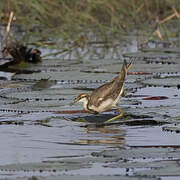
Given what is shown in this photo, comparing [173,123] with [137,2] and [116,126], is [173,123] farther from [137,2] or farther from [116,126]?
[137,2]

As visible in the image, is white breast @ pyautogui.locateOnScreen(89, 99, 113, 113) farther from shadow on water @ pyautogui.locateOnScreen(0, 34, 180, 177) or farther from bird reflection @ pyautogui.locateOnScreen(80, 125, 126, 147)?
bird reflection @ pyautogui.locateOnScreen(80, 125, 126, 147)

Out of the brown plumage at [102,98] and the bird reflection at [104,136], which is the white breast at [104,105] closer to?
the brown plumage at [102,98]

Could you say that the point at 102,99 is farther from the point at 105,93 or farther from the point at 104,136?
the point at 104,136

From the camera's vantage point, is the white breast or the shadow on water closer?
the shadow on water

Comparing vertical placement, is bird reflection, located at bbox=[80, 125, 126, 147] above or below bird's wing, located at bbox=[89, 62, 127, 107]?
below

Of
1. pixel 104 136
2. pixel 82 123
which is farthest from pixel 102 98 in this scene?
pixel 104 136

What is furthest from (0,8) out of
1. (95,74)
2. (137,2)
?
(95,74)

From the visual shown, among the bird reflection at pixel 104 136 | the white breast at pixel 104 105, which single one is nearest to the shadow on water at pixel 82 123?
the bird reflection at pixel 104 136

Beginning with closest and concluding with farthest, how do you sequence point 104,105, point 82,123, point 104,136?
point 104,136 < point 82,123 < point 104,105

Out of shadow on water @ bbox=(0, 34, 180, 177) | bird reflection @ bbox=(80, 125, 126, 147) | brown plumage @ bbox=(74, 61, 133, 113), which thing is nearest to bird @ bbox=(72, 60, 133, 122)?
brown plumage @ bbox=(74, 61, 133, 113)

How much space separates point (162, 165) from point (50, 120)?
7.93ft

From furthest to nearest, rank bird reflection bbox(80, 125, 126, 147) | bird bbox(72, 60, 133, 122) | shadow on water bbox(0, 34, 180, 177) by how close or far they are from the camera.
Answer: bird bbox(72, 60, 133, 122) → bird reflection bbox(80, 125, 126, 147) → shadow on water bbox(0, 34, 180, 177)

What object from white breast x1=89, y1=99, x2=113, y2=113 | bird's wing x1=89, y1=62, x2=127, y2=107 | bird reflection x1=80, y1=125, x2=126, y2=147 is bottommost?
bird reflection x1=80, y1=125, x2=126, y2=147

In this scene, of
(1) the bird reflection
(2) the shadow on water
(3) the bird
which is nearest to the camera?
(2) the shadow on water
